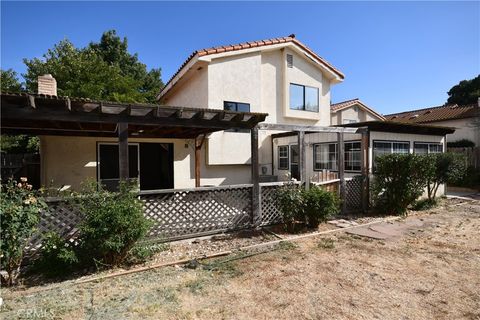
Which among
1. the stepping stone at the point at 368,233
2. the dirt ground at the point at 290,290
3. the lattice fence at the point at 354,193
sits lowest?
the stepping stone at the point at 368,233

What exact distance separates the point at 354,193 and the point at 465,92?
121 feet

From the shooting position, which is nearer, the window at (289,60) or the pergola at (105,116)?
the pergola at (105,116)

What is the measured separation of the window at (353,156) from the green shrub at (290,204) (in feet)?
15.4

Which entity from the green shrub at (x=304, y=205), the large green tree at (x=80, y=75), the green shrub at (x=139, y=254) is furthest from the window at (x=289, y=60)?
the green shrub at (x=139, y=254)

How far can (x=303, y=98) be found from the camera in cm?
1464

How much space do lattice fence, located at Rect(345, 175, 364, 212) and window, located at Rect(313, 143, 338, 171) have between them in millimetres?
1932

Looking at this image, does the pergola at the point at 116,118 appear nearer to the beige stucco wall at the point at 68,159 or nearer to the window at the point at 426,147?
the beige stucco wall at the point at 68,159

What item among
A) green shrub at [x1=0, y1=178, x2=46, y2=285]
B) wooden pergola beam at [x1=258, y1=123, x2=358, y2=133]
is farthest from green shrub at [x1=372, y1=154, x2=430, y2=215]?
green shrub at [x1=0, y1=178, x2=46, y2=285]

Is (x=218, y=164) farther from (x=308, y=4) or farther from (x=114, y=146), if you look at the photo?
(x=308, y=4)

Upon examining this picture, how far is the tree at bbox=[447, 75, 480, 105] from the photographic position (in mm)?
32281

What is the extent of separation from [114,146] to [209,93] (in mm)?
4663

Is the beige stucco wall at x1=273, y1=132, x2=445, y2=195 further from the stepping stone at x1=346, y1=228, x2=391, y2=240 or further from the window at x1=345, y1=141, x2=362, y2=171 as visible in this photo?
the stepping stone at x1=346, y1=228, x2=391, y2=240

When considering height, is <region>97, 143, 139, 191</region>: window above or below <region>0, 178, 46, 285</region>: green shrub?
above

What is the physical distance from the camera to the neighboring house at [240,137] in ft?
30.8
